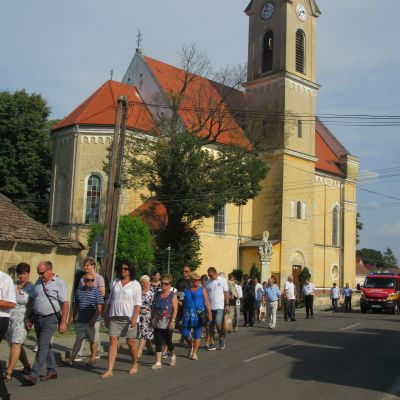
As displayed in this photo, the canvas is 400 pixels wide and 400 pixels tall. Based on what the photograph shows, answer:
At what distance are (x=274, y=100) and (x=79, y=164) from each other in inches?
615

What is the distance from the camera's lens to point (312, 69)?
4347 centimetres

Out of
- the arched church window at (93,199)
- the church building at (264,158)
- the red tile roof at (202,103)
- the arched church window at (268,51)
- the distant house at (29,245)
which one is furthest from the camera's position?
the arched church window at (268,51)

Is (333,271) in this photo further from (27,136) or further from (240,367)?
(240,367)

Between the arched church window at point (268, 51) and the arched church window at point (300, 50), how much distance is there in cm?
197

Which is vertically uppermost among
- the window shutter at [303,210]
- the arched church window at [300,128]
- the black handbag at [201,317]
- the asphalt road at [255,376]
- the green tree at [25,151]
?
the arched church window at [300,128]

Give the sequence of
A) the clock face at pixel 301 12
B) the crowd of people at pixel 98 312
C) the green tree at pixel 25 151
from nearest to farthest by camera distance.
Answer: the crowd of people at pixel 98 312 < the green tree at pixel 25 151 < the clock face at pixel 301 12

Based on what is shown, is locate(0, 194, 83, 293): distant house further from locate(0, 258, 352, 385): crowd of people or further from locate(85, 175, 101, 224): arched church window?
locate(85, 175, 101, 224): arched church window

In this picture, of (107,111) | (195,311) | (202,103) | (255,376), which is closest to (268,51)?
(202,103)

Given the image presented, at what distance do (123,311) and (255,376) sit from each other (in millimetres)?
2469

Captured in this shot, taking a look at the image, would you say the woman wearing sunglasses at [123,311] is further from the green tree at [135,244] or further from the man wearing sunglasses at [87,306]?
the green tree at [135,244]

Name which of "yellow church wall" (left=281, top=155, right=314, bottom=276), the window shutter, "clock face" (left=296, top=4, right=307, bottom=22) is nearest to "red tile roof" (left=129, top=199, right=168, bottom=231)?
"yellow church wall" (left=281, top=155, right=314, bottom=276)

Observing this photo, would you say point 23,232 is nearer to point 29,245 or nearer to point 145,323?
point 29,245

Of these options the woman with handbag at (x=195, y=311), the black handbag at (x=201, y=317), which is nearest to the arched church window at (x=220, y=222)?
the woman with handbag at (x=195, y=311)

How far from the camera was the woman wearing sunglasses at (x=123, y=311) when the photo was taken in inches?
363
